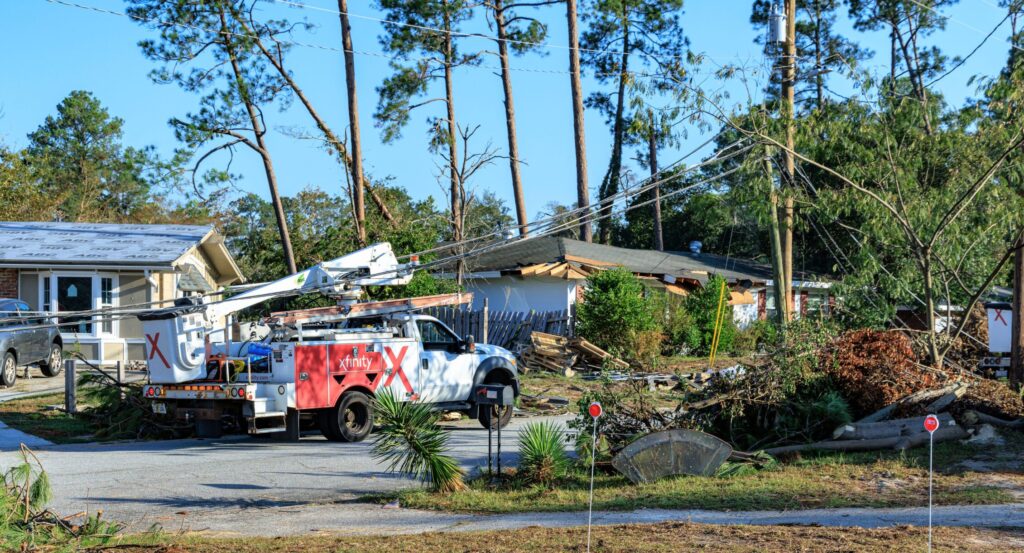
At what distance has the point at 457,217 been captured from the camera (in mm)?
30828

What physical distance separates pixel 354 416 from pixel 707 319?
17352mm

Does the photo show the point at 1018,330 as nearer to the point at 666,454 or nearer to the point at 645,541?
the point at 666,454

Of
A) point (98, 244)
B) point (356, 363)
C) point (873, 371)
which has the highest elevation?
point (98, 244)

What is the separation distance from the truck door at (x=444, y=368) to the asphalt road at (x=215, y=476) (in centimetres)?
76

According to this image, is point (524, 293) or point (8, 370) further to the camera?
point (524, 293)

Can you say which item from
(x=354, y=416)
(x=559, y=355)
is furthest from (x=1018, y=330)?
(x=559, y=355)

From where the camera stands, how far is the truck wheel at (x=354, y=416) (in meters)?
14.4

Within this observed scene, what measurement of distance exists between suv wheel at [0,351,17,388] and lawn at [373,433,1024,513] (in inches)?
548

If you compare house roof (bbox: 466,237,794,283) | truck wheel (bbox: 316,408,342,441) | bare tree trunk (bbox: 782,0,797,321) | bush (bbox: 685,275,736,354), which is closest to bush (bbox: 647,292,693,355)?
bush (bbox: 685,275,736,354)

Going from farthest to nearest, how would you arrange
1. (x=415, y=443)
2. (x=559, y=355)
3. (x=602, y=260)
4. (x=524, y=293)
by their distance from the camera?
(x=602, y=260) < (x=524, y=293) < (x=559, y=355) < (x=415, y=443)

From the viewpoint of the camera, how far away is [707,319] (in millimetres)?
30234

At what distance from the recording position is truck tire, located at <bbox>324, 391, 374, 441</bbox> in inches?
568

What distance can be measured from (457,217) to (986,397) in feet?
63.8

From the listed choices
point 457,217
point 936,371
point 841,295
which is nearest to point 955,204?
point 936,371
